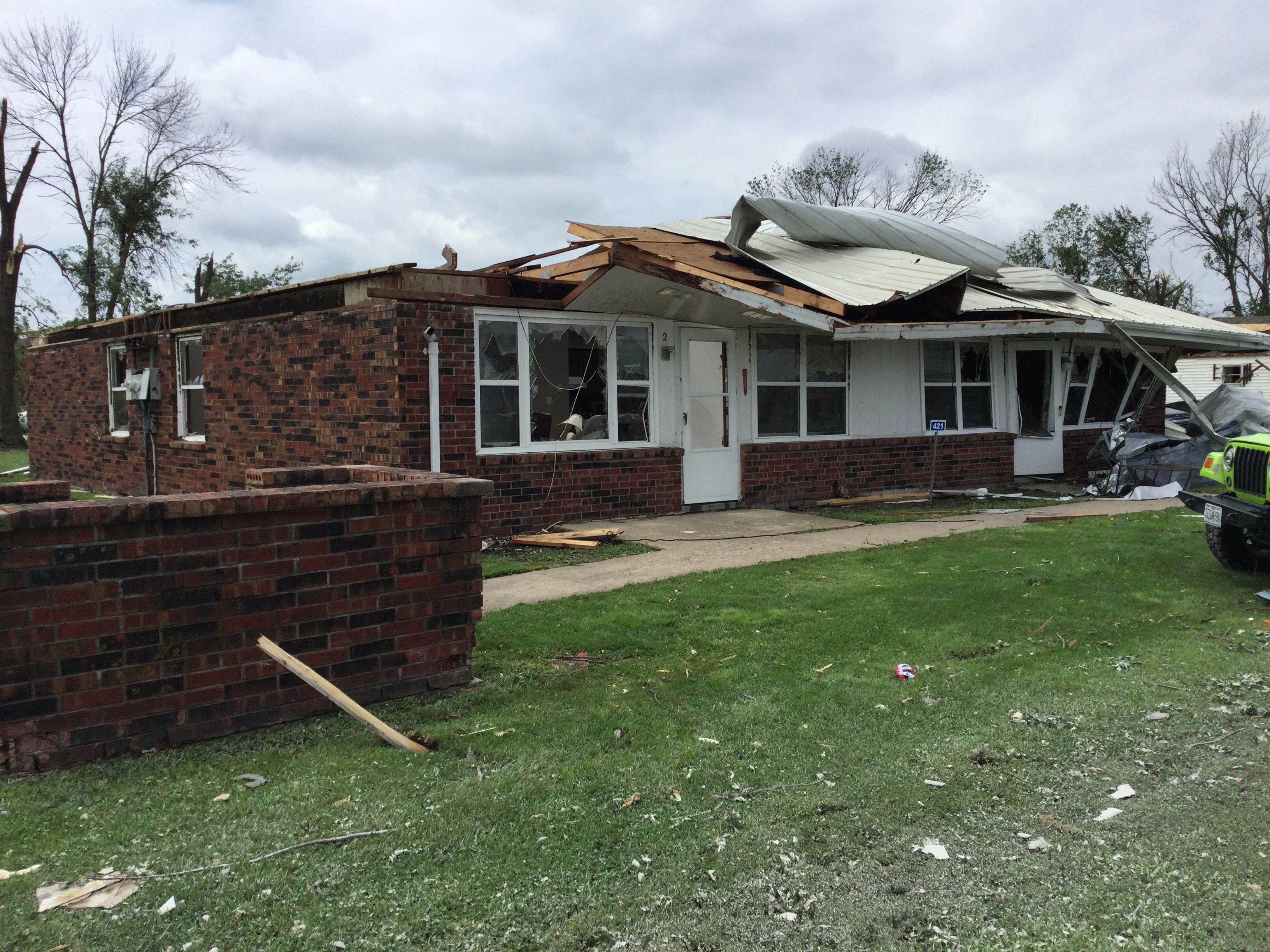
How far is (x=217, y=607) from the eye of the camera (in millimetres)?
4359

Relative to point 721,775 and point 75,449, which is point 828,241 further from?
point 75,449

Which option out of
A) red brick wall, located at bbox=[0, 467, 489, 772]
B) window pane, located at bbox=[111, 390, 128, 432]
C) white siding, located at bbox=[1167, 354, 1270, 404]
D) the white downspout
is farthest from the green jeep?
white siding, located at bbox=[1167, 354, 1270, 404]

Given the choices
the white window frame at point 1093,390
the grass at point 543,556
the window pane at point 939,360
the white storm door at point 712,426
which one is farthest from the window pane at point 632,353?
the white window frame at point 1093,390

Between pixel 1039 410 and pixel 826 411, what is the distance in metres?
4.70

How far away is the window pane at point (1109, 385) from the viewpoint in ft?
53.8

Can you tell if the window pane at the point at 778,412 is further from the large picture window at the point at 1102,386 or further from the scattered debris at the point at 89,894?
the scattered debris at the point at 89,894

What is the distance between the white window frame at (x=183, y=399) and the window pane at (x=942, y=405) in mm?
10548

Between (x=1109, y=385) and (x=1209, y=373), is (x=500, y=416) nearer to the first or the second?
(x=1109, y=385)

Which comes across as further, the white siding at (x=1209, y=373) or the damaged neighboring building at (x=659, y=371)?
the white siding at (x=1209, y=373)

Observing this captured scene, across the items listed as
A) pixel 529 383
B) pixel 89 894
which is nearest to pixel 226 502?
pixel 89 894

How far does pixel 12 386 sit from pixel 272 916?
3404 centimetres

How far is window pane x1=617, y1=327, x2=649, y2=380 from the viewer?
11.3 m

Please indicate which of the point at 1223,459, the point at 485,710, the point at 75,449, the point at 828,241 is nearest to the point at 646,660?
the point at 485,710

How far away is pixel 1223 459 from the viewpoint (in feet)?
25.8
